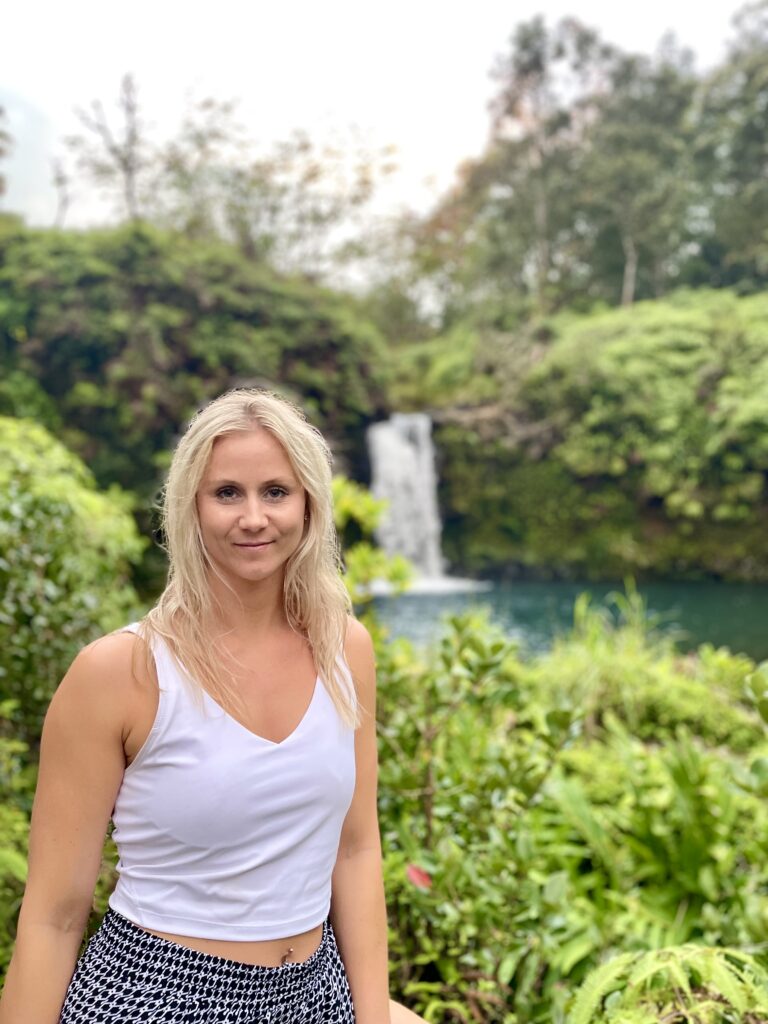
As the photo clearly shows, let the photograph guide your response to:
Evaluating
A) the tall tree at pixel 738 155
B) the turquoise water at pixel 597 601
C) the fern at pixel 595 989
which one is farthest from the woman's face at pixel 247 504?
the tall tree at pixel 738 155

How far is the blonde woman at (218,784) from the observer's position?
0.85 metres

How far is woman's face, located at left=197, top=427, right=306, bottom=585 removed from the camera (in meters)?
0.93

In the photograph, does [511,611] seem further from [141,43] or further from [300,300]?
[141,43]

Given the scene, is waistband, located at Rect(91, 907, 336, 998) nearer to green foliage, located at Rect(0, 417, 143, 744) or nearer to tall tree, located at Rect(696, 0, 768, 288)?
green foliage, located at Rect(0, 417, 143, 744)

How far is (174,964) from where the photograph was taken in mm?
870

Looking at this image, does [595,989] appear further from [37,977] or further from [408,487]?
[408,487]

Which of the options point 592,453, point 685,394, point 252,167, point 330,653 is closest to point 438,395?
point 592,453

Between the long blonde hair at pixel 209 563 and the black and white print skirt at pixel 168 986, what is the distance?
10.0 inches

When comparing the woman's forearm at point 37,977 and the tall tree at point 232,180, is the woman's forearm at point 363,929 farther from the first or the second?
the tall tree at point 232,180

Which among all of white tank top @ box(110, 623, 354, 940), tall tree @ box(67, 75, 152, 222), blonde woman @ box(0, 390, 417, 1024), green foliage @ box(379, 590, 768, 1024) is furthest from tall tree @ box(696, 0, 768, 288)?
white tank top @ box(110, 623, 354, 940)

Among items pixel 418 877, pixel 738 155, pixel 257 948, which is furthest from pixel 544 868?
pixel 738 155

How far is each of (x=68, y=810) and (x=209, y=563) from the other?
0.29 metres

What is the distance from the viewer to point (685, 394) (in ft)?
44.4

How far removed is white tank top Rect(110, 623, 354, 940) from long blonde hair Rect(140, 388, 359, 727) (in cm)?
3
